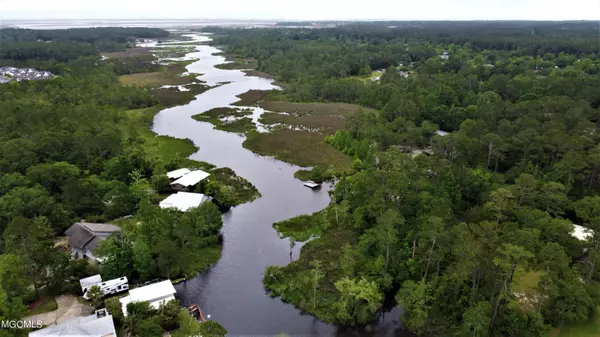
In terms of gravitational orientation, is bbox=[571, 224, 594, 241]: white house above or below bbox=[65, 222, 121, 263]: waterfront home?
above

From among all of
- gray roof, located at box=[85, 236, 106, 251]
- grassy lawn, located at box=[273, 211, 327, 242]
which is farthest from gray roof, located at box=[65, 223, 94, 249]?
grassy lawn, located at box=[273, 211, 327, 242]

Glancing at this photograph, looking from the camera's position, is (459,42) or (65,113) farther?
(459,42)

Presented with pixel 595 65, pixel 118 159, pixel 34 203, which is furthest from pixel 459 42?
pixel 34 203

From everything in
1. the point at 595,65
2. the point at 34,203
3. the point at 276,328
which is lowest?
the point at 276,328

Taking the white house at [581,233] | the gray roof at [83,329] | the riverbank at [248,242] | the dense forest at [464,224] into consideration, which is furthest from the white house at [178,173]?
the white house at [581,233]

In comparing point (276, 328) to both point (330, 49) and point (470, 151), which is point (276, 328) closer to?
point (470, 151)

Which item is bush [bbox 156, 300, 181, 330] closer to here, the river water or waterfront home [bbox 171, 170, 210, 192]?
the river water

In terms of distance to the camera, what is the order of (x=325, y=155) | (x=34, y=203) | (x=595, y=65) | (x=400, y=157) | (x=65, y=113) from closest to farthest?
(x=34, y=203) → (x=400, y=157) → (x=65, y=113) → (x=325, y=155) → (x=595, y=65)
